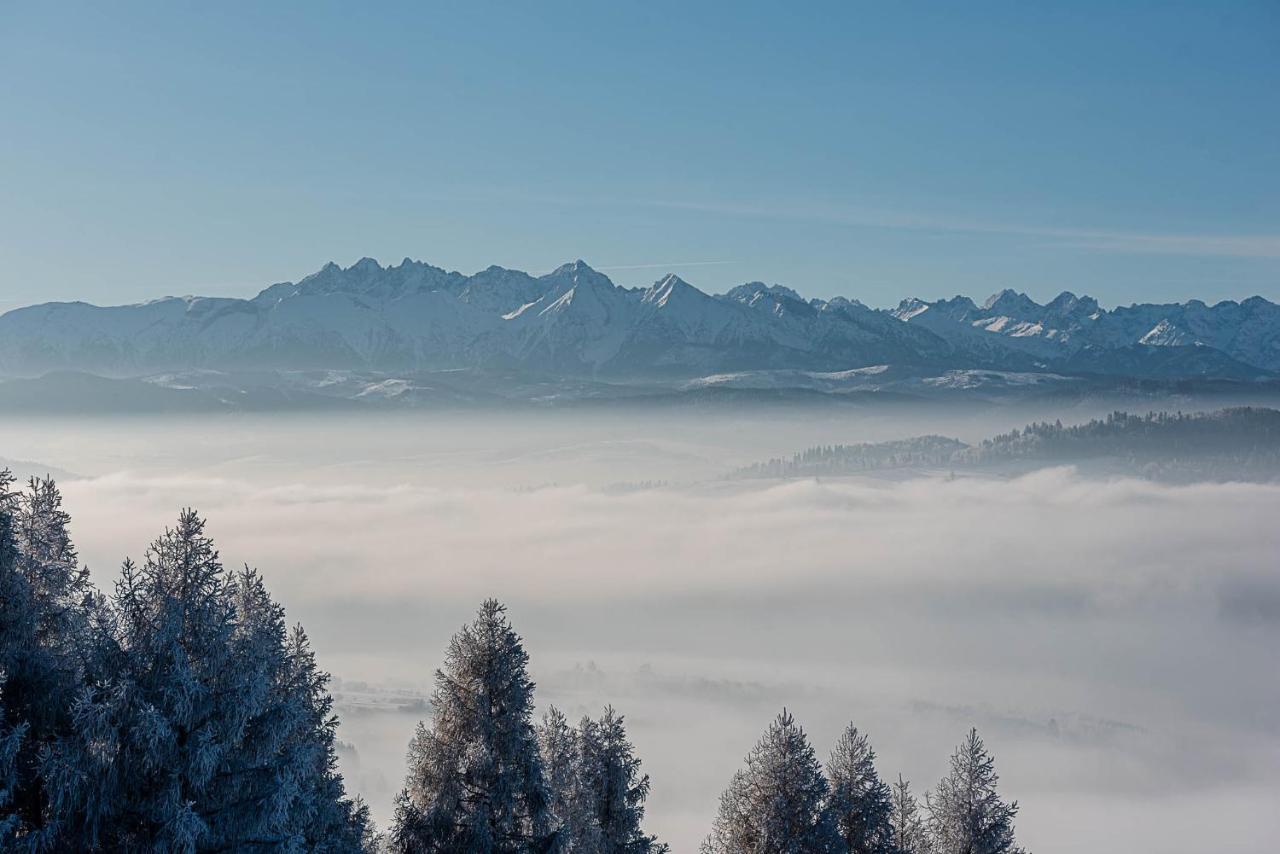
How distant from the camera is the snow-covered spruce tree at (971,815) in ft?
112

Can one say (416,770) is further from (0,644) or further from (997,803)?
(997,803)

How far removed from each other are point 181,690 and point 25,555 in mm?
7773

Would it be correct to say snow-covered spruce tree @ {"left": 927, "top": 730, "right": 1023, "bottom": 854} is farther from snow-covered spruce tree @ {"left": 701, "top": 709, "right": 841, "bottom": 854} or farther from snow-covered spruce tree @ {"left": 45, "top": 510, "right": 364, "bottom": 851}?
snow-covered spruce tree @ {"left": 45, "top": 510, "right": 364, "bottom": 851}

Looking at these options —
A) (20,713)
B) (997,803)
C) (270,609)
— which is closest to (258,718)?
(20,713)

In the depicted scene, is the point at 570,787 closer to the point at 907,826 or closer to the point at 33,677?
the point at 907,826

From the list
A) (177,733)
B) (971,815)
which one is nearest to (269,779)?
(177,733)

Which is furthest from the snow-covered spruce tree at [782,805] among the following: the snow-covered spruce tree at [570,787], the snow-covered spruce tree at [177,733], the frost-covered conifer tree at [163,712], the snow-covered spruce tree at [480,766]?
the frost-covered conifer tree at [163,712]

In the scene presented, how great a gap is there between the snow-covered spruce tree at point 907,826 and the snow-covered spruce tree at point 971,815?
3.49ft

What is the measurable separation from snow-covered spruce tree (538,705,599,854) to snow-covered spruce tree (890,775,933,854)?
10298 millimetres

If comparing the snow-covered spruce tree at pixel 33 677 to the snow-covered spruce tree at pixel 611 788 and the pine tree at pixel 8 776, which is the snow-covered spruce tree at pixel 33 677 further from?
the snow-covered spruce tree at pixel 611 788

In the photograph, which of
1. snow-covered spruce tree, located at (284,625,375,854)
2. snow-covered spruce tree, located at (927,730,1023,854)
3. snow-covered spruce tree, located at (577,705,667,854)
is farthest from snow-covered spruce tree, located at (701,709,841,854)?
snow-covered spruce tree, located at (284,625,375,854)

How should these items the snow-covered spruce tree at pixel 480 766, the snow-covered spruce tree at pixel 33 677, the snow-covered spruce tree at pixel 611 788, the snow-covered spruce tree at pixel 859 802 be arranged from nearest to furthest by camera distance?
the snow-covered spruce tree at pixel 33 677
the snow-covered spruce tree at pixel 480 766
the snow-covered spruce tree at pixel 859 802
the snow-covered spruce tree at pixel 611 788

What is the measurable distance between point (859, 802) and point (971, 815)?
3.91m

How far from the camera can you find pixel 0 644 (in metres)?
20.6
